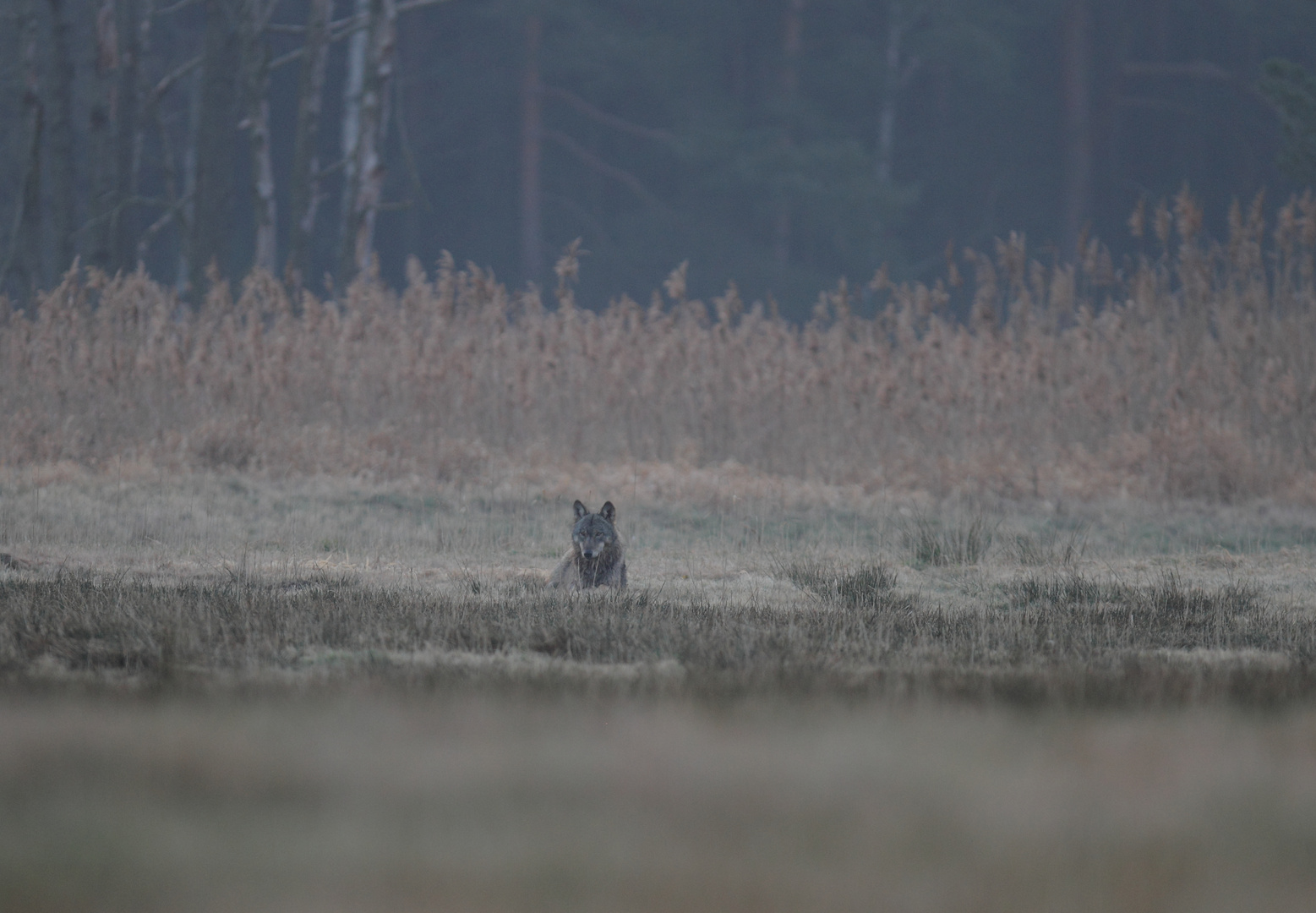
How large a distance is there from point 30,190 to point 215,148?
3075 mm

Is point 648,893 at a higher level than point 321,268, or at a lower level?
lower

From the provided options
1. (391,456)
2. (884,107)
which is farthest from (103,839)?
(884,107)

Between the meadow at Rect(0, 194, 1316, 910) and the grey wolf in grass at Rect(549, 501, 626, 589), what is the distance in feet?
0.50

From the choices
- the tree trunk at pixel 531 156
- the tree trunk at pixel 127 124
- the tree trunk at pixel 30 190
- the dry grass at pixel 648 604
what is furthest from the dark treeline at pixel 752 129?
the dry grass at pixel 648 604

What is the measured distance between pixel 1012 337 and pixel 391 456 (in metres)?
5.68

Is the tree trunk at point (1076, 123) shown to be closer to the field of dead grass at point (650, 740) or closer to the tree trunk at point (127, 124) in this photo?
the tree trunk at point (127, 124)

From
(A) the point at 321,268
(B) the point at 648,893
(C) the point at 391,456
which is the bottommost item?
(B) the point at 648,893

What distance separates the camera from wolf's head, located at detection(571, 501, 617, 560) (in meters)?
6.84

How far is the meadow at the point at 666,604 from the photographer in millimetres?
2691

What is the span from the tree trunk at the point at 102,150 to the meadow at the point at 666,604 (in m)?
5.80

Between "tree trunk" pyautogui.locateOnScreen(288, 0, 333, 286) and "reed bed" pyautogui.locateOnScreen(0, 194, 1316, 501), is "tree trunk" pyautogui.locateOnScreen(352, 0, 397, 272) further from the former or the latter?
"reed bed" pyautogui.locateOnScreen(0, 194, 1316, 501)

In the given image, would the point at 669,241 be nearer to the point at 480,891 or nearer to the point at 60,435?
the point at 60,435

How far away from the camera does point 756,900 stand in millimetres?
2439

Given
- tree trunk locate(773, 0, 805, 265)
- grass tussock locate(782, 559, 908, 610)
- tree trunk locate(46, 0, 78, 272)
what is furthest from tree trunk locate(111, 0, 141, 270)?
tree trunk locate(773, 0, 805, 265)
